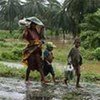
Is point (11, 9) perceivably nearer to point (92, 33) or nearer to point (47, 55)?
point (92, 33)

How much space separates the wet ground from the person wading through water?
1.73 ft

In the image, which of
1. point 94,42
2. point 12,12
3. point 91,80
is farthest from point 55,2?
point 91,80

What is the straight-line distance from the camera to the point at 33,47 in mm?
10328

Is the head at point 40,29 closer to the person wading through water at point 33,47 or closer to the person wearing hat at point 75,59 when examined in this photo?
the person wading through water at point 33,47

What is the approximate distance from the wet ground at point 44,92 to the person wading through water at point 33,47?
20.8 inches

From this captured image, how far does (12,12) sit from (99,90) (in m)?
70.3

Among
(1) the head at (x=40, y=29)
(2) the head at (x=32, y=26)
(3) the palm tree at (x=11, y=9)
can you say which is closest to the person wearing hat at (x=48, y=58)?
(1) the head at (x=40, y=29)

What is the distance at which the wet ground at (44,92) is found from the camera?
813 cm

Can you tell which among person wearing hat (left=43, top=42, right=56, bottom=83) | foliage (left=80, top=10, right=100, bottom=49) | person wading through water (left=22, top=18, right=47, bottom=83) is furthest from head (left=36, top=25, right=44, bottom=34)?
foliage (left=80, top=10, right=100, bottom=49)

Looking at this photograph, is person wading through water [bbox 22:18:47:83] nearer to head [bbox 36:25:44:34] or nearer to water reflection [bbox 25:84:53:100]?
head [bbox 36:25:44:34]

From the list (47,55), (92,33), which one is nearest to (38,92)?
(47,55)

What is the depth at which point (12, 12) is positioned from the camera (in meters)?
79.4

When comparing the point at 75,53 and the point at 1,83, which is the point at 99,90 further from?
the point at 1,83

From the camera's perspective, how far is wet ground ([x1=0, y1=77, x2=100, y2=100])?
8133mm
